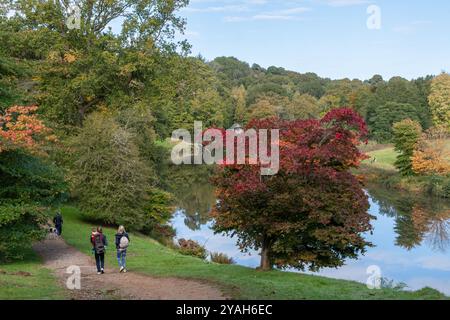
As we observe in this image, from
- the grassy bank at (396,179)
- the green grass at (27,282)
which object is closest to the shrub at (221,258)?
the green grass at (27,282)

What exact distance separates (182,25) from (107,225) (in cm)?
1250

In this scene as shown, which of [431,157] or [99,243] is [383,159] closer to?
[431,157]

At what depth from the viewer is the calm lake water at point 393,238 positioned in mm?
23719

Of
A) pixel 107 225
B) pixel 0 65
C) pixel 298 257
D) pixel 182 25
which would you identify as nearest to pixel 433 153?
pixel 182 25

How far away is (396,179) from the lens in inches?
2093

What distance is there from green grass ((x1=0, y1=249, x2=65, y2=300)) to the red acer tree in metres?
5.54

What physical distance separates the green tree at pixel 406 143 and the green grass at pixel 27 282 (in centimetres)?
4421

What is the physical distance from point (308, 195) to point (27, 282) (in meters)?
7.91

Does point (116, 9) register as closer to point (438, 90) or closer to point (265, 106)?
point (265, 106)

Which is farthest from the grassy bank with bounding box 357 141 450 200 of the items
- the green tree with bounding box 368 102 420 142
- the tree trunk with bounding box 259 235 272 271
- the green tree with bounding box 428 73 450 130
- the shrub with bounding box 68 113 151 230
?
the tree trunk with bounding box 259 235 272 271

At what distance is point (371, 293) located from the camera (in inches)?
492

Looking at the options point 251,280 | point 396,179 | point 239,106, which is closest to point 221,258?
point 251,280

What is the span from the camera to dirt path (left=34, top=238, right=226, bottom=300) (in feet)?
39.3

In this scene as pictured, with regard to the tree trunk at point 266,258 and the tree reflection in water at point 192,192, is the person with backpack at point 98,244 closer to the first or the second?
the tree trunk at point 266,258
